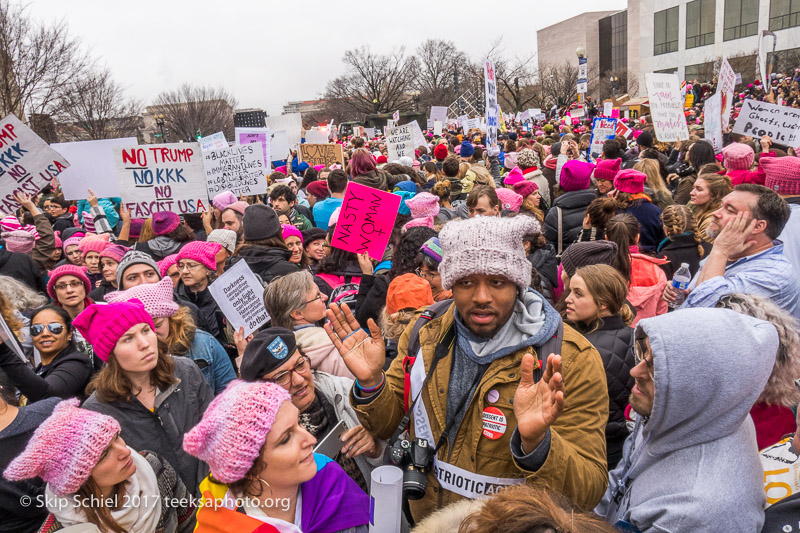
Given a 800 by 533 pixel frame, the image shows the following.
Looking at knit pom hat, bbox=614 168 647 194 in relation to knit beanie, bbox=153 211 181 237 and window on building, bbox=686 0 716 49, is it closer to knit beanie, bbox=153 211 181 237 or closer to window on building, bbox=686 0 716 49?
knit beanie, bbox=153 211 181 237

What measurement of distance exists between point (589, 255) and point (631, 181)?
2423mm

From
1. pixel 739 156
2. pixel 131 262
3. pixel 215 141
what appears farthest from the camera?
pixel 215 141

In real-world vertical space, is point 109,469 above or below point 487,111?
below

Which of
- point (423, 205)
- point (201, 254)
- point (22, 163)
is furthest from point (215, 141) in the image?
point (201, 254)

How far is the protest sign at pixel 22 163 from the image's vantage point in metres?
5.66

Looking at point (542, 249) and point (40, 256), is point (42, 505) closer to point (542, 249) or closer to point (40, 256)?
point (542, 249)

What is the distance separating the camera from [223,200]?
718cm

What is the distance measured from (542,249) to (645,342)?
292cm

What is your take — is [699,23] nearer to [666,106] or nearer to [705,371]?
[666,106]

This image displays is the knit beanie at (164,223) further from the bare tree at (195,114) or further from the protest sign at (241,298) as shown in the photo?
the bare tree at (195,114)

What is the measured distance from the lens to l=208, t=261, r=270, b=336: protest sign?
3.84 metres

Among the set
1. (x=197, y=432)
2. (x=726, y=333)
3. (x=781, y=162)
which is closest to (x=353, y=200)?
(x=197, y=432)

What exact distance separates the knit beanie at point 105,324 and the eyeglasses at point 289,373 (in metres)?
0.91

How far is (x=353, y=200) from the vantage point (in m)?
4.30
